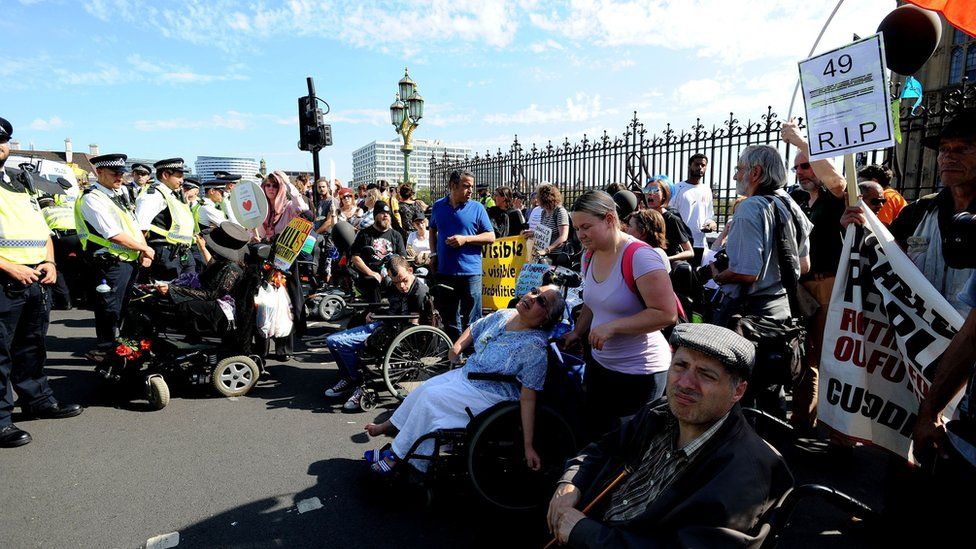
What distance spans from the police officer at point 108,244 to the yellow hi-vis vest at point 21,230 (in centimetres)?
110

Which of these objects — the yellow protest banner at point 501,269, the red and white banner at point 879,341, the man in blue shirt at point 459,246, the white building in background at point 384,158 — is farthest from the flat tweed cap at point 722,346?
the white building in background at point 384,158

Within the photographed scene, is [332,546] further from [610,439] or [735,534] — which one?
[735,534]

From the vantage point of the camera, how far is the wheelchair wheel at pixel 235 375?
4852mm

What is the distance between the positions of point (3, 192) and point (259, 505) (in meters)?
3.08

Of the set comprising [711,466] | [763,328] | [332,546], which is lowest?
[332,546]

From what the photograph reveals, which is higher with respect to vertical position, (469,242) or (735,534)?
(469,242)

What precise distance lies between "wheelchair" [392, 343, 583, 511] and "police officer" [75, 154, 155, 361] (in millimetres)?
4153

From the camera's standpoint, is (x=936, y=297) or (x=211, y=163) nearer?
(x=936, y=297)

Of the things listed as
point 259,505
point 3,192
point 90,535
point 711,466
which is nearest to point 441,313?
point 259,505

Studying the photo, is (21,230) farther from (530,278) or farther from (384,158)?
(384,158)

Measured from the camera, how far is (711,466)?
5.22 feet

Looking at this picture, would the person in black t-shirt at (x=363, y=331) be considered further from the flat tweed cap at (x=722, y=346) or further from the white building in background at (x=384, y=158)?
the white building in background at (x=384, y=158)

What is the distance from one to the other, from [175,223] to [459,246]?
392cm

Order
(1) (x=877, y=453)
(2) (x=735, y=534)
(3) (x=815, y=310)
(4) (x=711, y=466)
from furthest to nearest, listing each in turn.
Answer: (1) (x=877, y=453)
(3) (x=815, y=310)
(4) (x=711, y=466)
(2) (x=735, y=534)
